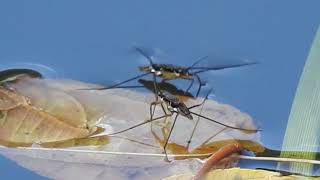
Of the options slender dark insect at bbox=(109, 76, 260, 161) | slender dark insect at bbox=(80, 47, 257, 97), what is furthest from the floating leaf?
slender dark insect at bbox=(80, 47, 257, 97)

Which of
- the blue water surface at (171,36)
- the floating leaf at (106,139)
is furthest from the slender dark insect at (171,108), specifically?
the blue water surface at (171,36)

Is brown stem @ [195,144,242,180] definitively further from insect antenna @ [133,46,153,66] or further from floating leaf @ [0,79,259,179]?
insect antenna @ [133,46,153,66]

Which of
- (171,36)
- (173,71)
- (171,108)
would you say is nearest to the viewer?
(171,108)

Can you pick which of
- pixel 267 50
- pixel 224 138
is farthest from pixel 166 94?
pixel 267 50

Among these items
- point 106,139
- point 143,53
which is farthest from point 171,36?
point 106,139

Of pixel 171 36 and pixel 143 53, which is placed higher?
pixel 171 36

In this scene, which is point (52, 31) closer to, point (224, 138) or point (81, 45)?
point (81, 45)

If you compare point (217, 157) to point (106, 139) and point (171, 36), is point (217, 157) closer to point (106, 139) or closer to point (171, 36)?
point (106, 139)

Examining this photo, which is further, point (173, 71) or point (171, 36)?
point (171, 36)
